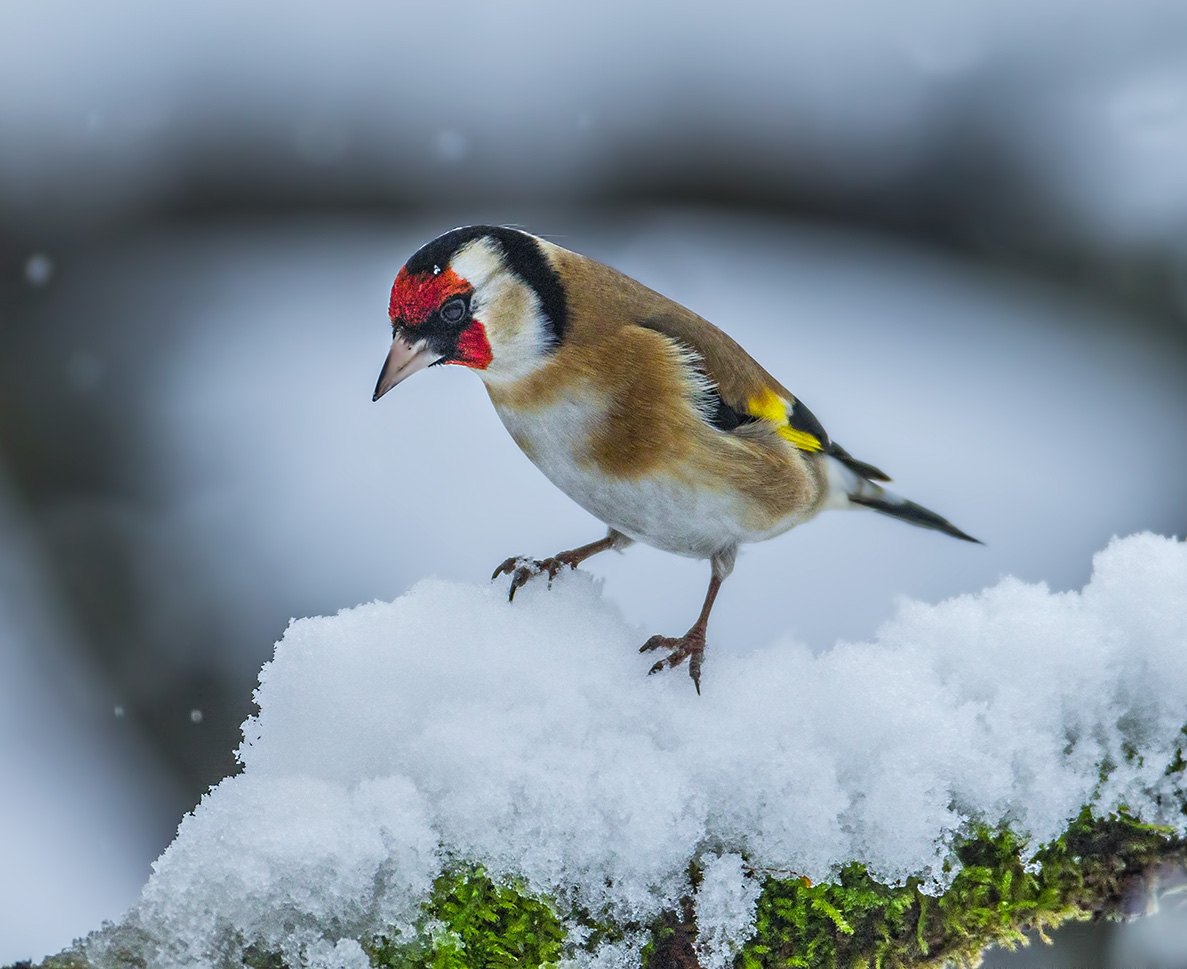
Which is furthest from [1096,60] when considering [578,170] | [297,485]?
[297,485]

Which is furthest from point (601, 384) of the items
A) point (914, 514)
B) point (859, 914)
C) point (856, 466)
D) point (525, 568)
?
point (914, 514)

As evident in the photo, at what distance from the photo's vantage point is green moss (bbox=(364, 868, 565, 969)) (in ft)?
4.76

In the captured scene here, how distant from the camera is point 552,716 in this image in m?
1.72

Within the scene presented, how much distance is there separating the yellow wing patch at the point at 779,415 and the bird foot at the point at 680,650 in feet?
2.32

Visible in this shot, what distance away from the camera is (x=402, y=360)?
2.11 m

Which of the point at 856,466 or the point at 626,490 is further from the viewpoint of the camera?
the point at 856,466

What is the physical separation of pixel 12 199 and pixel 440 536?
7.52 feet

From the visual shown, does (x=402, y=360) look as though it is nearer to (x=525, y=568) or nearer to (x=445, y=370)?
(x=525, y=568)

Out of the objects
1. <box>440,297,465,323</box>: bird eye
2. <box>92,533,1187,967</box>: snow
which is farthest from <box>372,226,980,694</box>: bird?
<box>92,533,1187,967</box>: snow

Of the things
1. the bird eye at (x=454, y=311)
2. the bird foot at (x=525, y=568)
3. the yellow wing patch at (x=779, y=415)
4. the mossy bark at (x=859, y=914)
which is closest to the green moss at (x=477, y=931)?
the mossy bark at (x=859, y=914)

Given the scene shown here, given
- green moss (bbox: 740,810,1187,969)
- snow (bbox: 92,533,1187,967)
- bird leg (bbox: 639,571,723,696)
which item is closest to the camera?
snow (bbox: 92,533,1187,967)

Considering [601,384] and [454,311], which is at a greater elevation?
[454,311]

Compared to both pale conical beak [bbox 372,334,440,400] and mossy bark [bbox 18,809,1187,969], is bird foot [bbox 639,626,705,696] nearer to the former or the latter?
mossy bark [bbox 18,809,1187,969]

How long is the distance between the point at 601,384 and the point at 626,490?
25 cm
